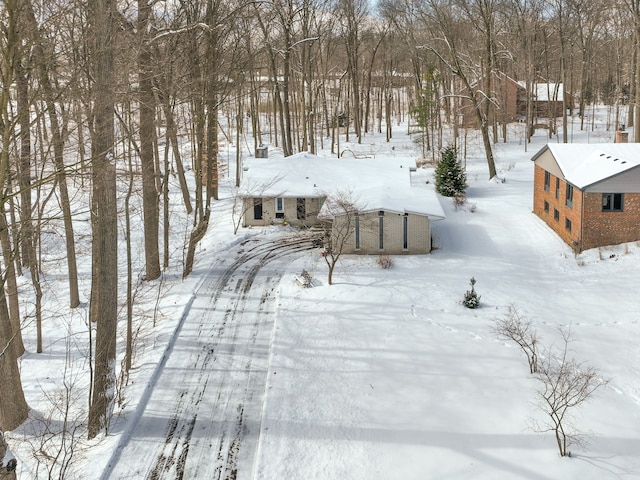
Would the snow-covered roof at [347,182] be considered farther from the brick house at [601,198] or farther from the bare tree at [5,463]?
the bare tree at [5,463]

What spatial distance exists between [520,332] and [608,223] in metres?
10.8

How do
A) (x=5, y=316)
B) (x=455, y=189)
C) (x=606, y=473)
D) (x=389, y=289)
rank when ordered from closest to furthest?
(x=606, y=473) < (x=5, y=316) < (x=389, y=289) < (x=455, y=189)

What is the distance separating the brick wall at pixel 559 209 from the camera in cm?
2514

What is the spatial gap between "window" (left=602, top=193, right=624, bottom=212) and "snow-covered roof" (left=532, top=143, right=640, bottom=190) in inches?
35.6

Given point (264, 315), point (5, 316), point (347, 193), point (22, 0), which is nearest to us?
point (22, 0)

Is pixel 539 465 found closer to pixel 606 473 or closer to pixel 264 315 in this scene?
pixel 606 473

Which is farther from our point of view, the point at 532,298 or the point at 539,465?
the point at 532,298

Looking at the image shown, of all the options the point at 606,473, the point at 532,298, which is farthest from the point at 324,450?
the point at 532,298

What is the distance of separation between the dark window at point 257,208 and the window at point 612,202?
49.1 feet

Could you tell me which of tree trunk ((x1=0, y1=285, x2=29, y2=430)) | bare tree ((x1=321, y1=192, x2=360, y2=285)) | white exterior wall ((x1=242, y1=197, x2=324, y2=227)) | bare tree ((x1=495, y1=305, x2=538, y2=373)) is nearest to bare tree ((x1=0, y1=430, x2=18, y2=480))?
tree trunk ((x1=0, y1=285, x2=29, y2=430))

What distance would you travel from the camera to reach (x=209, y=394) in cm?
1534

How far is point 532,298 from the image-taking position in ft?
68.6

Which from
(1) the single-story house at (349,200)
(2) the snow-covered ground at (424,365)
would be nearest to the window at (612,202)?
(2) the snow-covered ground at (424,365)

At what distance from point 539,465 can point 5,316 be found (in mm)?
11879
